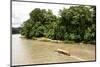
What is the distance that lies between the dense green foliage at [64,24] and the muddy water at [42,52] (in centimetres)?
10

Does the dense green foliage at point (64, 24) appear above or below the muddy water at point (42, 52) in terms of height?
above

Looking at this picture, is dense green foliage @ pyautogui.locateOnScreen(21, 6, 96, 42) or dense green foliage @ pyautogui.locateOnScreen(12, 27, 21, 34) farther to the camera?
dense green foliage @ pyautogui.locateOnScreen(21, 6, 96, 42)

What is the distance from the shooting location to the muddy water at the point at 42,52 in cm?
232

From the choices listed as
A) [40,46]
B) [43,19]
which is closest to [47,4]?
[43,19]

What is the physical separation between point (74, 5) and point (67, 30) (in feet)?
1.16

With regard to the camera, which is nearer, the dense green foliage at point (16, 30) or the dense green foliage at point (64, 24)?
the dense green foliage at point (16, 30)

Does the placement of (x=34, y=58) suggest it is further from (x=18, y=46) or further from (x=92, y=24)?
(x=92, y=24)

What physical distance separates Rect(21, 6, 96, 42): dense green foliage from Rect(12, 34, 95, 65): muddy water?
98mm

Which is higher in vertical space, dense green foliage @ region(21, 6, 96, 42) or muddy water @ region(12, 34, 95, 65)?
dense green foliage @ region(21, 6, 96, 42)

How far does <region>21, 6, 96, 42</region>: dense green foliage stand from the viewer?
2.42 meters

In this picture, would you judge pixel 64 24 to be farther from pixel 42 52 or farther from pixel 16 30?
pixel 16 30

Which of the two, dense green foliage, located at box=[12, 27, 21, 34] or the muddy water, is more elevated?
dense green foliage, located at box=[12, 27, 21, 34]

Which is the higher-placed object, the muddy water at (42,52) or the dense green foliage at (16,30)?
the dense green foliage at (16,30)

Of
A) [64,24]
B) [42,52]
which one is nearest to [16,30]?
[42,52]
